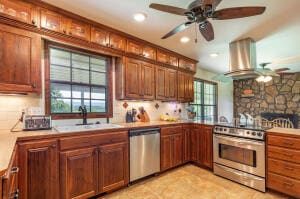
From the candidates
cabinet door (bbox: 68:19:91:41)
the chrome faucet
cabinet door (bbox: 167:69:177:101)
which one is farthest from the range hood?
the chrome faucet

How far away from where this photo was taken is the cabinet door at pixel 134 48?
9.99 feet

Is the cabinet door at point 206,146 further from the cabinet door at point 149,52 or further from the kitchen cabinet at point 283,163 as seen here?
the cabinet door at point 149,52

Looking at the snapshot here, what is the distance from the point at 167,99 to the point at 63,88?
83.5 inches

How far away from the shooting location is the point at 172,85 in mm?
3883

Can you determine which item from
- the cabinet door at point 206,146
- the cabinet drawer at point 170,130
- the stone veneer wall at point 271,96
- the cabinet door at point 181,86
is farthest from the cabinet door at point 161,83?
the stone veneer wall at point 271,96

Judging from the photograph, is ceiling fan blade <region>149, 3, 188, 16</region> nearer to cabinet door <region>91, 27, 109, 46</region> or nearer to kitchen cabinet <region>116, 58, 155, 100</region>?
cabinet door <region>91, 27, 109, 46</region>

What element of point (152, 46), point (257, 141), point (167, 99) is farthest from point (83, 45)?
point (257, 141)

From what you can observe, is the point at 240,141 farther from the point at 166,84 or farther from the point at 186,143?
the point at 166,84

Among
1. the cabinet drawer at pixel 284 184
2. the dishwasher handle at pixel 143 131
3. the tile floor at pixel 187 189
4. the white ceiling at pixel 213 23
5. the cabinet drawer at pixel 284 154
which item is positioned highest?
the white ceiling at pixel 213 23

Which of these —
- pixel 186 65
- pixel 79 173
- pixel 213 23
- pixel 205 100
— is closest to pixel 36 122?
pixel 79 173

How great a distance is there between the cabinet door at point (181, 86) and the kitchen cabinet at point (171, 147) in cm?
94

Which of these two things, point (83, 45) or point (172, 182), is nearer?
point (83, 45)

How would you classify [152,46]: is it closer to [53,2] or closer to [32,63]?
[53,2]

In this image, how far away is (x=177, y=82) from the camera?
4000 mm
